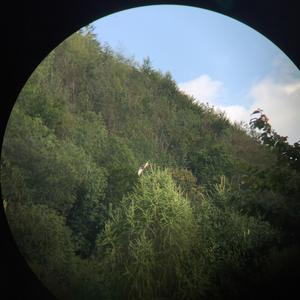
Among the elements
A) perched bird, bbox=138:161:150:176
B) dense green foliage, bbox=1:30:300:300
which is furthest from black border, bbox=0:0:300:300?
perched bird, bbox=138:161:150:176

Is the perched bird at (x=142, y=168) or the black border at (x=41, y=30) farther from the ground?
the black border at (x=41, y=30)

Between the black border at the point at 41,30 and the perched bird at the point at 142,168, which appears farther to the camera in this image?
the perched bird at the point at 142,168

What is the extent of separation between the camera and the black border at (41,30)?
222 cm

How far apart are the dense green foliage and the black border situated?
23.0 inches

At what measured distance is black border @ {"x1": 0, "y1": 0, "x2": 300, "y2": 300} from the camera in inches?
87.4

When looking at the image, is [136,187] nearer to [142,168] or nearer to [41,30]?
[142,168]

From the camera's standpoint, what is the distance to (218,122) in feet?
10.2

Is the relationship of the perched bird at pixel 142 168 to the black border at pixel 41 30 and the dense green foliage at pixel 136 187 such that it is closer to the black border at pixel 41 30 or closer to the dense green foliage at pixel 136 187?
the dense green foliage at pixel 136 187

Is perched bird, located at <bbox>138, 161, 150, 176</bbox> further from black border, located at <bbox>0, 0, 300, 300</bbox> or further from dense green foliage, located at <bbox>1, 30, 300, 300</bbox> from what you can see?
black border, located at <bbox>0, 0, 300, 300</bbox>

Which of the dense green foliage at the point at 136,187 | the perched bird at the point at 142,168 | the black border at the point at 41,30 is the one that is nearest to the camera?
the black border at the point at 41,30

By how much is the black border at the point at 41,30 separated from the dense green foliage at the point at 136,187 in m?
0.58

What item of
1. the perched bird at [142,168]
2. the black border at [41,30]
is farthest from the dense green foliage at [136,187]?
the black border at [41,30]

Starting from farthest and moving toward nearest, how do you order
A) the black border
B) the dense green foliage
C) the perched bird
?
the perched bird
the dense green foliage
the black border

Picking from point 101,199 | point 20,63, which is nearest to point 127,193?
point 101,199
